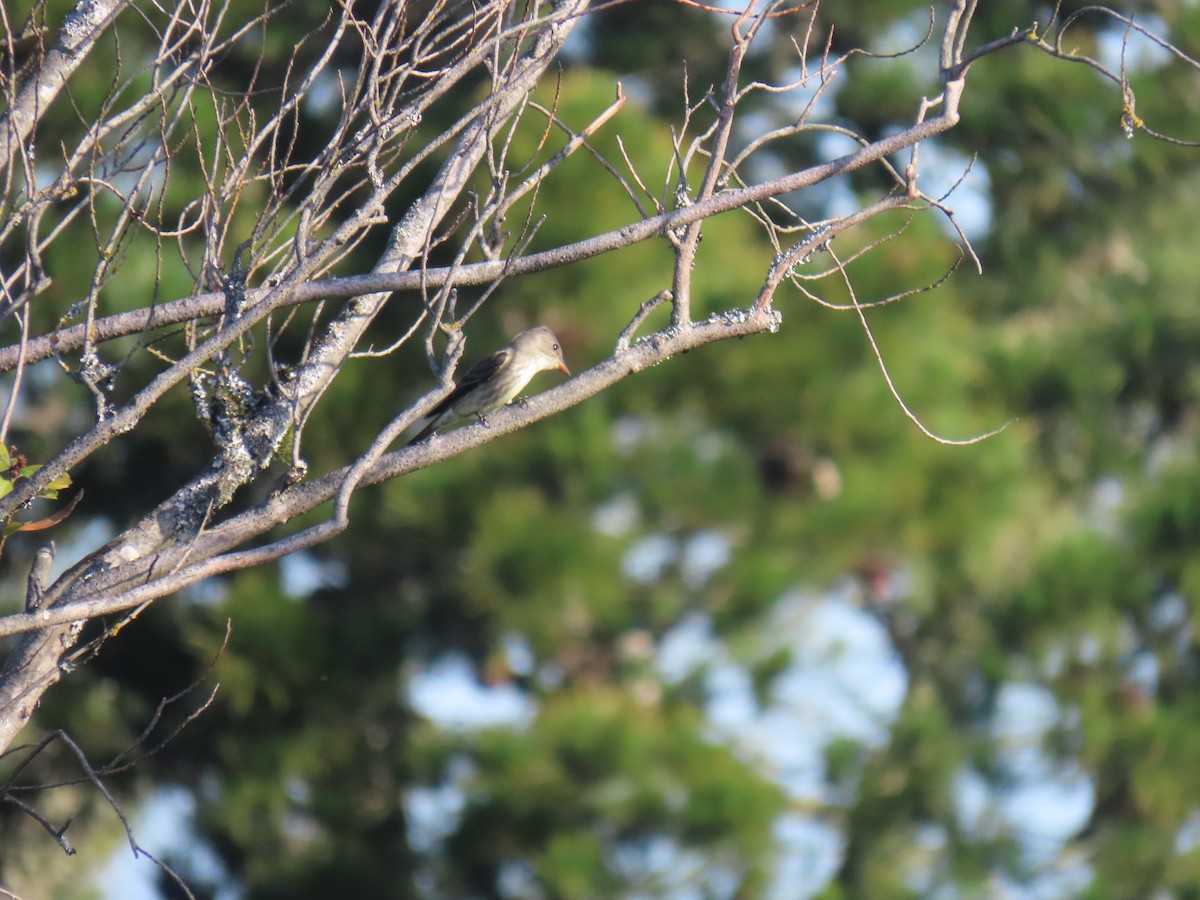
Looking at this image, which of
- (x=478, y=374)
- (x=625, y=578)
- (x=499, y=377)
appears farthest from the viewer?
(x=625, y=578)

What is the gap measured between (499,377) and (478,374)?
0.17 metres

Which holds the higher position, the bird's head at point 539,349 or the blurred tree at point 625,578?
the bird's head at point 539,349

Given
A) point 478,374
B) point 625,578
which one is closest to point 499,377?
point 478,374

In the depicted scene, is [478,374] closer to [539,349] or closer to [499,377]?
[499,377]

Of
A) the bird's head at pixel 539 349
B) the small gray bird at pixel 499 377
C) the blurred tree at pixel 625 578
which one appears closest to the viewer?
the small gray bird at pixel 499 377

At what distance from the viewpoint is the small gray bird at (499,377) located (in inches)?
257

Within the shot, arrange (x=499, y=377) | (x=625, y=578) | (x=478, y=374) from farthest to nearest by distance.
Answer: (x=625, y=578) < (x=478, y=374) < (x=499, y=377)

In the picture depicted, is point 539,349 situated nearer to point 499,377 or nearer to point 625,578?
point 499,377

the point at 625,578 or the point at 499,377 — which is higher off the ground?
the point at 499,377

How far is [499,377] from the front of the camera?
21.4ft

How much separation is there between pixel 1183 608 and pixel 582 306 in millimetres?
4114

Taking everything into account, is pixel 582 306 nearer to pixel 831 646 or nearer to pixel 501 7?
pixel 831 646

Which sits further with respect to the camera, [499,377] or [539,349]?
[539,349]

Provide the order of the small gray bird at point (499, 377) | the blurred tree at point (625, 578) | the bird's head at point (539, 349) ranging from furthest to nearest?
the blurred tree at point (625, 578) < the bird's head at point (539, 349) < the small gray bird at point (499, 377)
